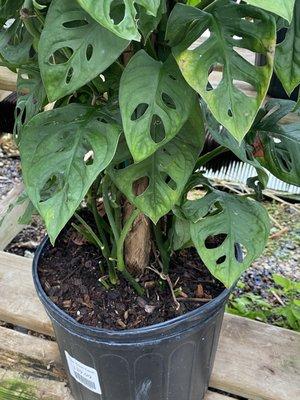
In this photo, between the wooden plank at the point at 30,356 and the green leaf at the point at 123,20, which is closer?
the green leaf at the point at 123,20

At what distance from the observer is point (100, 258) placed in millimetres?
1024

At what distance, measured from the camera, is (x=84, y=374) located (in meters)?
1.00

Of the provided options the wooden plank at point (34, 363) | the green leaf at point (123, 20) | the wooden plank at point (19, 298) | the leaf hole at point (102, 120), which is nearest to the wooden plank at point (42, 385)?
the wooden plank at point (34, 363)

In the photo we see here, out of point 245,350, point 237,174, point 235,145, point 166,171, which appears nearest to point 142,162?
point 166,171

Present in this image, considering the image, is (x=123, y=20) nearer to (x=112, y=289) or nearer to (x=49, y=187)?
(x=49, y=187)

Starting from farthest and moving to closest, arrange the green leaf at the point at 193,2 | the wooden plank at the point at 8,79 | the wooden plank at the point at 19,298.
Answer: the wooden plank at the point at 8,79 < the wooden plank at the point at 19,298 < the green leaf at the point at 193,2

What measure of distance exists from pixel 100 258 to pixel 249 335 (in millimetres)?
384

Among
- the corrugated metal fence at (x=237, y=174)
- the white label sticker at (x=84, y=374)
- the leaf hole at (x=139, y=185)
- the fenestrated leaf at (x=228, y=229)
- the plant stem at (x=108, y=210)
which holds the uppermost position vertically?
the leaf hole at (x=139, y=185)

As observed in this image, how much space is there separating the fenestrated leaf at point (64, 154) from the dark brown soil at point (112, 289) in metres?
0.26

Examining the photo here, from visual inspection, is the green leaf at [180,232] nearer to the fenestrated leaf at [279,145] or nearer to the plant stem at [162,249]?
the plant stem at [162,249]

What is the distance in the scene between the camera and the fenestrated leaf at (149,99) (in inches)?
24.8

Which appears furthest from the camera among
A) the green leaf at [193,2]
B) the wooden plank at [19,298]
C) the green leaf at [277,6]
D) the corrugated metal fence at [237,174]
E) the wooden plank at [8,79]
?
the corrugated metal fence at [237,174]

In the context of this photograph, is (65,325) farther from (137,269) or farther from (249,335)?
(249,335)

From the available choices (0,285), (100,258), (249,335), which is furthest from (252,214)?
(0,285)
